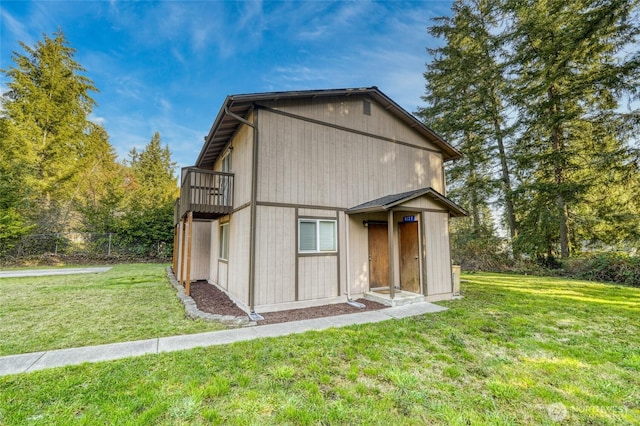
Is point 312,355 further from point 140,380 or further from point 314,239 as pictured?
point 314,239

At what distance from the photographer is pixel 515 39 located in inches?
601

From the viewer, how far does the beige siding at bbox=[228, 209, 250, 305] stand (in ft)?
22.7

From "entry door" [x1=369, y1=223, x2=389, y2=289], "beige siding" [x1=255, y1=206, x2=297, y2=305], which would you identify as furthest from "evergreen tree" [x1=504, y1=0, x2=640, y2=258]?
"beige siding" [x1=255, y1=206, x2=297, y2=305]

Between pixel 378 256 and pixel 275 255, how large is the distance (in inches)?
137

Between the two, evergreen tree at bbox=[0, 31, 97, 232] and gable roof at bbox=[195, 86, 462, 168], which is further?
evergreen tree at bbox=[0, 31, 97, 232]

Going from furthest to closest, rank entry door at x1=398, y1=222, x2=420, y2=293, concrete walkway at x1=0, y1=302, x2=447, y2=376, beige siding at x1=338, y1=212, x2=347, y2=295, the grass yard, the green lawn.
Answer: entry door at x1=398, y1=222, x2=420, y2=293 → beige siding at x1=338, y1=212, x2=347, y2=295 → the grass yard → concrete walkway at x1=0, y1=302, x2=447, y2=376 → the green lawn

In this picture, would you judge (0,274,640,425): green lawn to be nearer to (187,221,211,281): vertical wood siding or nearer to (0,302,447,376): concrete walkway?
(0,302,447,376): concrete walkway

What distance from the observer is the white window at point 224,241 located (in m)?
9.33

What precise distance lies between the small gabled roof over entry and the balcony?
12.7 ft

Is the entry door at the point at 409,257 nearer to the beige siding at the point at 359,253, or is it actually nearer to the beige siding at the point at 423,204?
the beige siding at the point at 423,204

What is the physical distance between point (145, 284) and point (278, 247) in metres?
6.77

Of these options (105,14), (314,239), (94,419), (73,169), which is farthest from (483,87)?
(73,169)

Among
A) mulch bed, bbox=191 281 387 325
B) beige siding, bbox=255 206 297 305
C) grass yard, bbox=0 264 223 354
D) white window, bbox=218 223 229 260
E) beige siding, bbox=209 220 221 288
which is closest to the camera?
grass yard, bbox=0 264 223 354

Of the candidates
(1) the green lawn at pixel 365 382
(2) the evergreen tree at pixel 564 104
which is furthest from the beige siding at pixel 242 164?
(2) the evergreen tree at pixel 564 104
